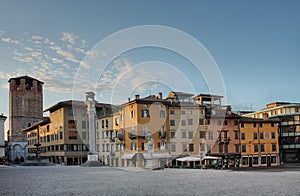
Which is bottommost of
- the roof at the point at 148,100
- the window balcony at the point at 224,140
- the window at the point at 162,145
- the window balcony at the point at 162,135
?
the window at the point at 162,145

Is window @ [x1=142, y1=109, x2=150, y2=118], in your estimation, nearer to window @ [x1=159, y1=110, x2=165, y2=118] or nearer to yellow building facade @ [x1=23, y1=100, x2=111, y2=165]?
window @ [x1=159, y1=110, x2=165, y2=118]

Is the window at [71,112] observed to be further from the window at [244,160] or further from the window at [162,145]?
the window at [244,160]

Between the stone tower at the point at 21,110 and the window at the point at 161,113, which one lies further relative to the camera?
the stone tower at the point at 21,110

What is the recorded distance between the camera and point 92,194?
712 inches

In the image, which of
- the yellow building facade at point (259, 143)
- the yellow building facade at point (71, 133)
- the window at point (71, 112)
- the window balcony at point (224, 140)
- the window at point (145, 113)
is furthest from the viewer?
the window at point (71, 112)

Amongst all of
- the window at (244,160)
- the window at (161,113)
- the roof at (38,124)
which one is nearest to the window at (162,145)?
the window at (161,113)

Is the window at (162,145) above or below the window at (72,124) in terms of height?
below

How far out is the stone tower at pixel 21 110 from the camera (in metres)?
96.6

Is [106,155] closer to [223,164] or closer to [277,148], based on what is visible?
[223,164]

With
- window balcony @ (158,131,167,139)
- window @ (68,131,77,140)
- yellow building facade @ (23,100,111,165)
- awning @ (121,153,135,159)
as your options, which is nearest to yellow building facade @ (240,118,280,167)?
window balcony @ (158,131,167,139)

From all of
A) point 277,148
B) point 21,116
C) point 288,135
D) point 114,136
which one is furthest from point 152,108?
point 21,116

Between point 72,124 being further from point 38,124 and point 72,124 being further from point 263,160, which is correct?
point 263,160

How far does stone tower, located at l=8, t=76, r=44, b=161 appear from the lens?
317 ft

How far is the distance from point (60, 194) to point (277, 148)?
55403mm
